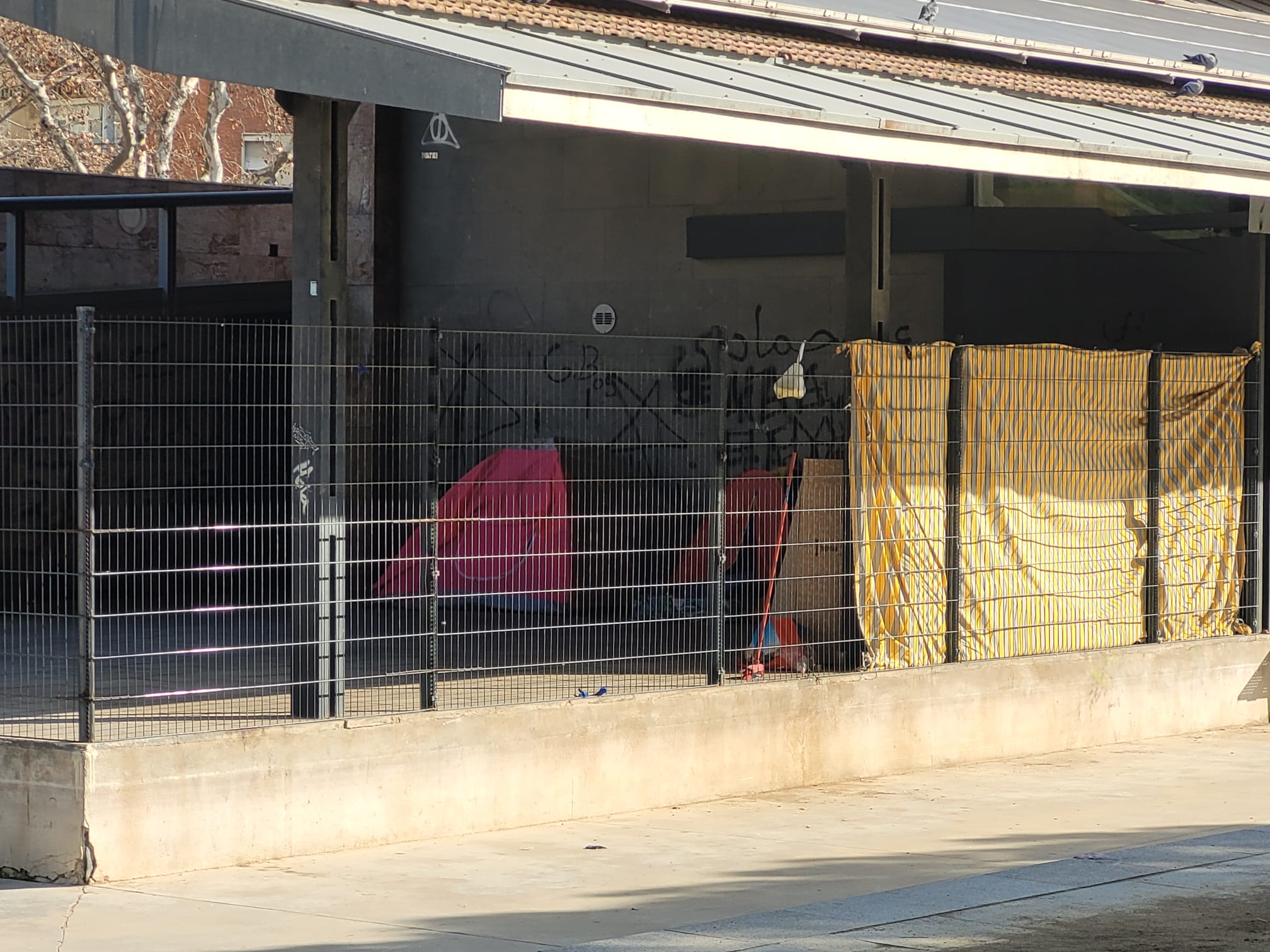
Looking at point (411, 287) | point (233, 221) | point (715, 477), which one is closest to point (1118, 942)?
point (715, 477)

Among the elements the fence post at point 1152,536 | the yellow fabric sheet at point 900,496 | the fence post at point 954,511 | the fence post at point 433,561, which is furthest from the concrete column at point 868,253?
the fence post at point 433,561

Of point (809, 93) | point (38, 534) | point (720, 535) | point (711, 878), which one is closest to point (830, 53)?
point (809, 93)

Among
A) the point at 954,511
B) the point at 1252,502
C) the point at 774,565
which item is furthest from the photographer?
the point at 1252,502

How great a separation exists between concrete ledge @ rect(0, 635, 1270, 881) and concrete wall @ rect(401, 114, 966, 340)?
446cm

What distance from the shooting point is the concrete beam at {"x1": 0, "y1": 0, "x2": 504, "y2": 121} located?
28.3 feet

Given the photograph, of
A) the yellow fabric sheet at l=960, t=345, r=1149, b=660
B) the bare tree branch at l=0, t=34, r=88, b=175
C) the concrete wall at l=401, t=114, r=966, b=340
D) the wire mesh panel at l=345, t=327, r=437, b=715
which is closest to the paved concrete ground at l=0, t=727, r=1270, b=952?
the wire mesh panel at l=345, t=327, r=437, b=715

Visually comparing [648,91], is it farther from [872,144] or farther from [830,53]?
[830,53]

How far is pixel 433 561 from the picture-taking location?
32.0 ft

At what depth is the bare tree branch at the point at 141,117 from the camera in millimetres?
45094

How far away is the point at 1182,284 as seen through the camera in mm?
16625

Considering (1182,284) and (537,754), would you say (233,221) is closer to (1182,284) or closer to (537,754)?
(1182,284)

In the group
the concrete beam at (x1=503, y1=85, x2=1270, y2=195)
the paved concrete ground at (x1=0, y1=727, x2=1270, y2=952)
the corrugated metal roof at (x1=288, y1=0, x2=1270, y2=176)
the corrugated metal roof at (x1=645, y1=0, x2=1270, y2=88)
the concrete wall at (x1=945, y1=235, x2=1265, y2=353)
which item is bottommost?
the paved concrete ground at (x1=0, y1=727, x2=1270, y2=952)

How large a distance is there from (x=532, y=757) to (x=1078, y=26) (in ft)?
31.1

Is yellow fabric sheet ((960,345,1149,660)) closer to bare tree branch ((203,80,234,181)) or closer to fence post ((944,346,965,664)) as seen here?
fence post ((944,346,965,664))
